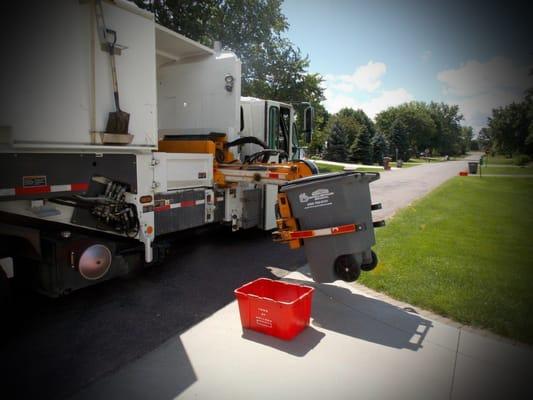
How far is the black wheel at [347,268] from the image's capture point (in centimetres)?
393

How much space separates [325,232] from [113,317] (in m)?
2.33

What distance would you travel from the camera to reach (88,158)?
3.88 m

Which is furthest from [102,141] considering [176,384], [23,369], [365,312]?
[365,312]

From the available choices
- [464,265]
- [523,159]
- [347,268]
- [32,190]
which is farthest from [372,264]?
[523,159]

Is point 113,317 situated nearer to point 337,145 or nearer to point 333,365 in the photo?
point 333,365

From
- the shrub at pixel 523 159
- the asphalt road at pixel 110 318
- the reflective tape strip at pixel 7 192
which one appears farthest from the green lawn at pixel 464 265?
the shrub at pixel 523 159

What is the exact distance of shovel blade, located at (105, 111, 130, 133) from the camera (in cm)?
396

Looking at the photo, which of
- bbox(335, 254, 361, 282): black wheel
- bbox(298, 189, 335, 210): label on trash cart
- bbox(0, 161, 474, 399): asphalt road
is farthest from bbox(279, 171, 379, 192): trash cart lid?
bbox(0, 161, 474, 399): asphalt road

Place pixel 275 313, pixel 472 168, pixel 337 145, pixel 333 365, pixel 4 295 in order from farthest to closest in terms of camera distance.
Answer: pixel 337 145 < pixel 472 168 < pixel 275 313 < pixel 4 295 < pixel 333 365

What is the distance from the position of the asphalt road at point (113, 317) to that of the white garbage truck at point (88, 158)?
0.39m

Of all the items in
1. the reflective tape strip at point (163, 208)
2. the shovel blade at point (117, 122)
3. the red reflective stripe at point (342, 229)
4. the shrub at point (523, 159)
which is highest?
the shovel blade at point (117, 122)

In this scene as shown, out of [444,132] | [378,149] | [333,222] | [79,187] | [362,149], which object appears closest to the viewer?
[79,187]

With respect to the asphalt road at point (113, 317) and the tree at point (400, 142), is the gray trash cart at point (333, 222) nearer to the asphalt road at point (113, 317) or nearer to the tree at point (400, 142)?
the asphalt road at point (113, 317)

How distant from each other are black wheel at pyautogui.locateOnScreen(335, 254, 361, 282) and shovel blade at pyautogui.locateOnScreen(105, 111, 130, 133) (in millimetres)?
2562
